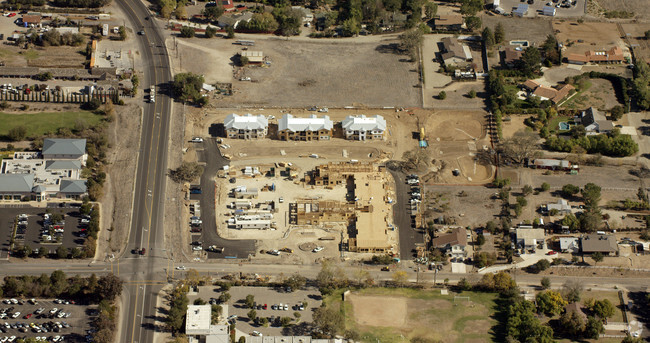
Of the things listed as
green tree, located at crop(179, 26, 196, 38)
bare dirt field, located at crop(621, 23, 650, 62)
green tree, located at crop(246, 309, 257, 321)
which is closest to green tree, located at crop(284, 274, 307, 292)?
green tree, located at crop(246, 309, 257, 321)

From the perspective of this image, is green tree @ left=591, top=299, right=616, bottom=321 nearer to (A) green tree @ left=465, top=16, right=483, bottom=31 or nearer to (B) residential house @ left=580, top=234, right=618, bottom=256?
(B) residential house @ left=580, top=234, right=618, bottom=256

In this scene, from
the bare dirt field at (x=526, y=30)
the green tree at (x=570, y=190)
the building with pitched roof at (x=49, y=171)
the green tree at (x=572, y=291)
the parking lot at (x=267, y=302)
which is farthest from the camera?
the bare dirt field at (x=526, y=30)

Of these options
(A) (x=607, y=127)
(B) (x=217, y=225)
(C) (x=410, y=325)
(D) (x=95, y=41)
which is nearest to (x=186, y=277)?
(B) (x=217, y=225)

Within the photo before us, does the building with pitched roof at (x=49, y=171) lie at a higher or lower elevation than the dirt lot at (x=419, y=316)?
higher

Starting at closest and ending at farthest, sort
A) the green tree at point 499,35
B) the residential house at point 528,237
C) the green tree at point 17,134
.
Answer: the residential house at point 528,237 → the green tree at point 17,134 → the green tree at point 499,35

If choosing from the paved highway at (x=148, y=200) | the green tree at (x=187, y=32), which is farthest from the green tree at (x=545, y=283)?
the green tree at (x=187, y=32)

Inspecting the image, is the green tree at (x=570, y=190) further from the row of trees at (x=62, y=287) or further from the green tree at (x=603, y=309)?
the row of trees at (x=62, y=287)

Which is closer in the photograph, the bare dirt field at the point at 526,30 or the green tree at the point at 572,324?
the green tree at the point at 572,324

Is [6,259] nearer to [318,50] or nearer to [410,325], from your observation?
[410,325]
